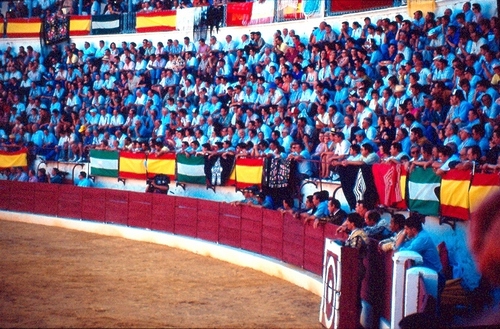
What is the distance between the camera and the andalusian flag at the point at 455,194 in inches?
322

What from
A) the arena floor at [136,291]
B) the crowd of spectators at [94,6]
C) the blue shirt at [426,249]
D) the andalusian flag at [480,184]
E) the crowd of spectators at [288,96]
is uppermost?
the crowd of spectators at [94,6]

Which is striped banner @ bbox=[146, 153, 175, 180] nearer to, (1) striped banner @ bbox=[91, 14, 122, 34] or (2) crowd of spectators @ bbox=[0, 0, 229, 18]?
(2) crowd of spectators @ bbox=[0, 0, 229, 18]

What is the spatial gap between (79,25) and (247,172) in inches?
577

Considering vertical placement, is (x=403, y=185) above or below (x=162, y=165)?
above

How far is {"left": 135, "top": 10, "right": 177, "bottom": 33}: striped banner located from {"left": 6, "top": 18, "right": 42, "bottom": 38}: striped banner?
5.00 meters

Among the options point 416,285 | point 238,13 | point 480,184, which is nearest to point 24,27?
point 238,13

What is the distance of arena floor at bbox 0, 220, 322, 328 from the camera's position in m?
8.09

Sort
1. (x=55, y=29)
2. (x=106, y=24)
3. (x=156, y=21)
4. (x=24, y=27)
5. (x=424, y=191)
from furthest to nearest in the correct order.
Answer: (x=24, y=27) → (x=55, y=29) → (x=106, y=24) → (x=156, y=21) → (x=424, y=191)

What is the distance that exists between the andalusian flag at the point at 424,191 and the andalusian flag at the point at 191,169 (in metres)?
6.32

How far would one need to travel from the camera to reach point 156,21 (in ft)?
77.3

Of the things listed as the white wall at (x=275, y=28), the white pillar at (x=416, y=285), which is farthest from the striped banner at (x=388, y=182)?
the white wall at (x=275, y=28)

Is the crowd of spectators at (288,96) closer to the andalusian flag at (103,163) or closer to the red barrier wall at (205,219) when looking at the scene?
the andalusian flag at (103,163)

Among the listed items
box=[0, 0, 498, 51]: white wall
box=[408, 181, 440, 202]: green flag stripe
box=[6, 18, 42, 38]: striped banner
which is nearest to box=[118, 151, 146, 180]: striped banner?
Result: box=[0, 0, 498, 51]: white wall

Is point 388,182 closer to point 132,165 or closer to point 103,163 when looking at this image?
point 132,165
